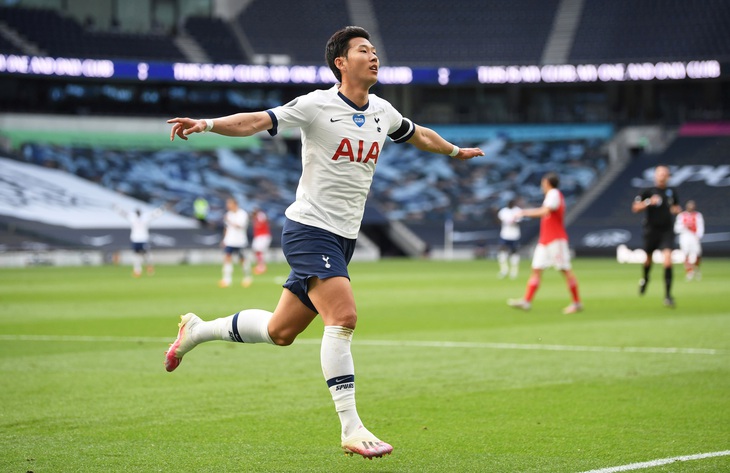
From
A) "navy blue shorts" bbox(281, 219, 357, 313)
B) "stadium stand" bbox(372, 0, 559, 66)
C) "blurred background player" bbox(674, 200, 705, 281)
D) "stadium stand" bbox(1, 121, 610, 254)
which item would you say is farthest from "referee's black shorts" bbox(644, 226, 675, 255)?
"stadium stand" bbox(372, 0, 559, 66)

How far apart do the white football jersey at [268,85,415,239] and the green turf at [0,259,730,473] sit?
1.49 m

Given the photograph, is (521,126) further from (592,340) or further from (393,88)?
(592,340)

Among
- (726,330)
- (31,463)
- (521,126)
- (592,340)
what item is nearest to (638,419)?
(31,463)

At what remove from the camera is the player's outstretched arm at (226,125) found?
544 cm

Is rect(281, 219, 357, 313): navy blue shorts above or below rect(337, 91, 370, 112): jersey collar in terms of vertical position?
below

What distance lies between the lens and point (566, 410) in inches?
297

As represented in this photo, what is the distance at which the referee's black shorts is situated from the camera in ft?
60.1

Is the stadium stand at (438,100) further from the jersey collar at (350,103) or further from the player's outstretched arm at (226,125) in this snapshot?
the player's outstretched arm at (226,125)

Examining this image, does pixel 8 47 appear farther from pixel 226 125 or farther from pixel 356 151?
pixel 226 125

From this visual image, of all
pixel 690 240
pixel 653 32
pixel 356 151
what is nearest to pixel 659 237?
pixel 690 240

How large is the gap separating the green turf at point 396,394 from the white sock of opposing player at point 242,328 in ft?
2.18

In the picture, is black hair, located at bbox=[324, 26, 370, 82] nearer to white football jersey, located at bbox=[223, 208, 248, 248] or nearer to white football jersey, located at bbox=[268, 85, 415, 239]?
white football jersey, located at bbox=[268, 85, 415, 239]

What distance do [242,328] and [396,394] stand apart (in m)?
2.34

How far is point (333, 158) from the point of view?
611 cm
